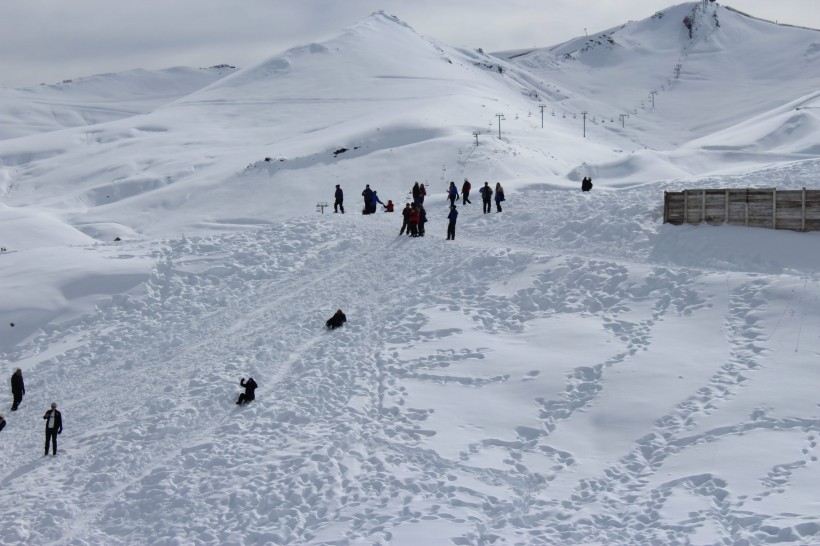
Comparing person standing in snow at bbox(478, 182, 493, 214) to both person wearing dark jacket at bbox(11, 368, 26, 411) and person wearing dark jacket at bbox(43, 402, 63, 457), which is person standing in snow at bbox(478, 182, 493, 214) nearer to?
person wearing dark jacket at bbox(11, 368, 26, 411)

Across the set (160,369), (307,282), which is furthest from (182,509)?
(307,282)

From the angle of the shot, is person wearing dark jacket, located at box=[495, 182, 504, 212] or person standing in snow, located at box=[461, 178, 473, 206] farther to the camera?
person standing in snow, located at box=[461, 178, 473, 206]

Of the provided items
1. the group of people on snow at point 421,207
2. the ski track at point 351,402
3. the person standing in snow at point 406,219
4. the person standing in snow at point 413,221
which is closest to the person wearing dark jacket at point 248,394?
the ski track at point 351,402

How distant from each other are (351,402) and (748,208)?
13.2 meters

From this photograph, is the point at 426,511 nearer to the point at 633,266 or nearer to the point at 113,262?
the point at 633,266

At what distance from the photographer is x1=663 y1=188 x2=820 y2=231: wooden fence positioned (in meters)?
23.0

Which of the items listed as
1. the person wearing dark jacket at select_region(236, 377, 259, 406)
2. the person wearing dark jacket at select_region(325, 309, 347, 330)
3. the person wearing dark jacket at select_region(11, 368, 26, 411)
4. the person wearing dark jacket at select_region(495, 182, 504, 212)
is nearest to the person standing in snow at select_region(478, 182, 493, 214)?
the person wearing dark jacket at select_region(495, 182, 504, 212)

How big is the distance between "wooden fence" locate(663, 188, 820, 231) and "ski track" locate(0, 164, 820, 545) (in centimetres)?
98

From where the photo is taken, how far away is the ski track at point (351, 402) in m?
13.7

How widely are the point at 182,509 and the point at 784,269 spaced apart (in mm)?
15547

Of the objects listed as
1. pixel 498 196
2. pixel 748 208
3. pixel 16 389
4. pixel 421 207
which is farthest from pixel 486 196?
pixel 16 389

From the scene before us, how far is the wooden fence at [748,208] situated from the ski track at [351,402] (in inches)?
38.7

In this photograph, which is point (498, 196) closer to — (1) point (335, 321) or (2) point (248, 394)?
(1) point (335, 321)

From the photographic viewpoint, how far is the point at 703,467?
14219 mm
